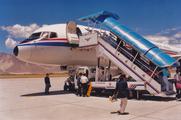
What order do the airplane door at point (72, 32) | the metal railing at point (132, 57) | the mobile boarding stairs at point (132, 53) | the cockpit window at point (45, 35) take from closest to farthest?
the mobile boarding stairs at point (132, 53) → the metal railing at point (132, 57) → the cockpit window at point (45, 35) → the airplane door at point (72, 32)

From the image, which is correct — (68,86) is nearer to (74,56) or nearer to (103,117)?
(74,56)

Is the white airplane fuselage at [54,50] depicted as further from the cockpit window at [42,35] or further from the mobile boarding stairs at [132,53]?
the mobile boarding stairs at [132,53]

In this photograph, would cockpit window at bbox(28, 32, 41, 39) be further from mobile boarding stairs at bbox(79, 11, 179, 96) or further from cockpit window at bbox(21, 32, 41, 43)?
mobile boarding stairs at bbox(79, 11, 179, 96)

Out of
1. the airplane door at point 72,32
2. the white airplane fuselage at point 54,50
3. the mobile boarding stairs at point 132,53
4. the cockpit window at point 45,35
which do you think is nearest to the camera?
the mobile boarding stairs at point 132,53

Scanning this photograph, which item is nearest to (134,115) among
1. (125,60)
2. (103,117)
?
(103,117)

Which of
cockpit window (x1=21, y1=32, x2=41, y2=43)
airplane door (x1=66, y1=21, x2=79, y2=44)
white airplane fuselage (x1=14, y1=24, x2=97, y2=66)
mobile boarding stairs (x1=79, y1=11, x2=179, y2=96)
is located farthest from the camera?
airplane door (x1=66, y1=21, x2=79, y2=44)

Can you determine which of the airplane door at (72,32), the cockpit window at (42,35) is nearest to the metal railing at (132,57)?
the airplane door at (72,32)

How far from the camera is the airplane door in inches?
753

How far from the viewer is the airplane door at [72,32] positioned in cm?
1912

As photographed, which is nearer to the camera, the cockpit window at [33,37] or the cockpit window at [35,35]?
the cockpit window at [33,37]

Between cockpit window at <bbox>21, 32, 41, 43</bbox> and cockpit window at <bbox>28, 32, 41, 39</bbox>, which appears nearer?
cockpit window at <bbox>21, 32, 41, 43</bbox>

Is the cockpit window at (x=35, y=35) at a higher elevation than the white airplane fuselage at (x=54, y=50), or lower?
higher

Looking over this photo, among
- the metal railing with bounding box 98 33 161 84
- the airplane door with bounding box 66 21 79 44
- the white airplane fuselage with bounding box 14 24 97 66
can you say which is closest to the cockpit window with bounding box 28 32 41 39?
the white airplane fuselage with bounding box 14 24 97 66

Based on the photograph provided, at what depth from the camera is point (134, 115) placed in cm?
1094
